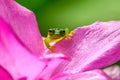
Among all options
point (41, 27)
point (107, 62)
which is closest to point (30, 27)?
point (107, 62)

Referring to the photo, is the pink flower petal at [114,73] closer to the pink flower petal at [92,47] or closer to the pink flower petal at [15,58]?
the pink flower petal at [92,47]

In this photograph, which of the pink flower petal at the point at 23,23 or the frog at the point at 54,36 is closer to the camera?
the pink flower petal at the point at 23,23

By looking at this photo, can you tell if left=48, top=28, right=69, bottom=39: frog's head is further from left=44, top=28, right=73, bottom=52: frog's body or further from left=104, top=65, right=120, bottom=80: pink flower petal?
left=104, top=65, right=120, bottom=80: pink flower petal

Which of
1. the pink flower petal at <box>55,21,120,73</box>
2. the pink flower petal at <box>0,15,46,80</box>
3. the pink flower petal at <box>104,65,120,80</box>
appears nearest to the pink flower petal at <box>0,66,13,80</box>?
the pink flower petal at <box>0,15,46,80</box>

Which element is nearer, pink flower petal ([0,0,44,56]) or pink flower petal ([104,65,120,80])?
pink flower petal ([0,0,44,56])

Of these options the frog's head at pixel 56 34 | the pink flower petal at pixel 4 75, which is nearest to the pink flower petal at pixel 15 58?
the pink flower petal at pixel 4 75

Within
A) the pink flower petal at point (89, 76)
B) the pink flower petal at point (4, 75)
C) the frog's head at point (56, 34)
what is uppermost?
the pink flower petal at point (4, 75)

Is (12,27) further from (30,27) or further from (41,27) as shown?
(41,27)
